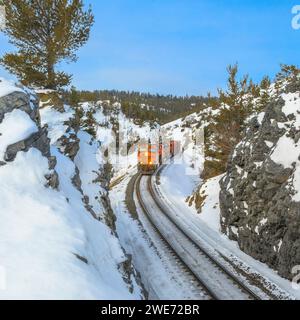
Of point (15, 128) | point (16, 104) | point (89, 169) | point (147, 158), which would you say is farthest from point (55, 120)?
point (147, 158)

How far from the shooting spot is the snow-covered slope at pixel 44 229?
301 inches

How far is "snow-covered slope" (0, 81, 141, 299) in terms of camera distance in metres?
7.64

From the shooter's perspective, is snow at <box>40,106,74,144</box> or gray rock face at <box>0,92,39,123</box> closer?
gray rock face at <box>0,92,39,123</box>

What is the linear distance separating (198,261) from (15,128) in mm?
10363

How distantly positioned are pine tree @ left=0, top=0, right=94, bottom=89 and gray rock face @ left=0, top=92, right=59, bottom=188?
7.99 m

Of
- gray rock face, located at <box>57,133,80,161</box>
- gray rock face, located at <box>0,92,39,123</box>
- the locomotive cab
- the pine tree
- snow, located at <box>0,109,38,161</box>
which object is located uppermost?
the pine tree

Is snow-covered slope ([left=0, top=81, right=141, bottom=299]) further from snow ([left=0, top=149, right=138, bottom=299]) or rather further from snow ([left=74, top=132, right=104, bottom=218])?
snow ([left=74, top=132, right=104, bottom=218])

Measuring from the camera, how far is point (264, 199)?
1748 cm

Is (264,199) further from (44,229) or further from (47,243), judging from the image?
(47,243)

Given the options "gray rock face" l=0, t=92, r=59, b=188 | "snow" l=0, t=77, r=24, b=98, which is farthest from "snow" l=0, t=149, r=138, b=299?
"snow" l=0, t=77, r=24, b=98

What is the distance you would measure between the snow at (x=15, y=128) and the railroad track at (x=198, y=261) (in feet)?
30.1

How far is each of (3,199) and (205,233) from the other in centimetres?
1386

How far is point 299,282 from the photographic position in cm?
1395
